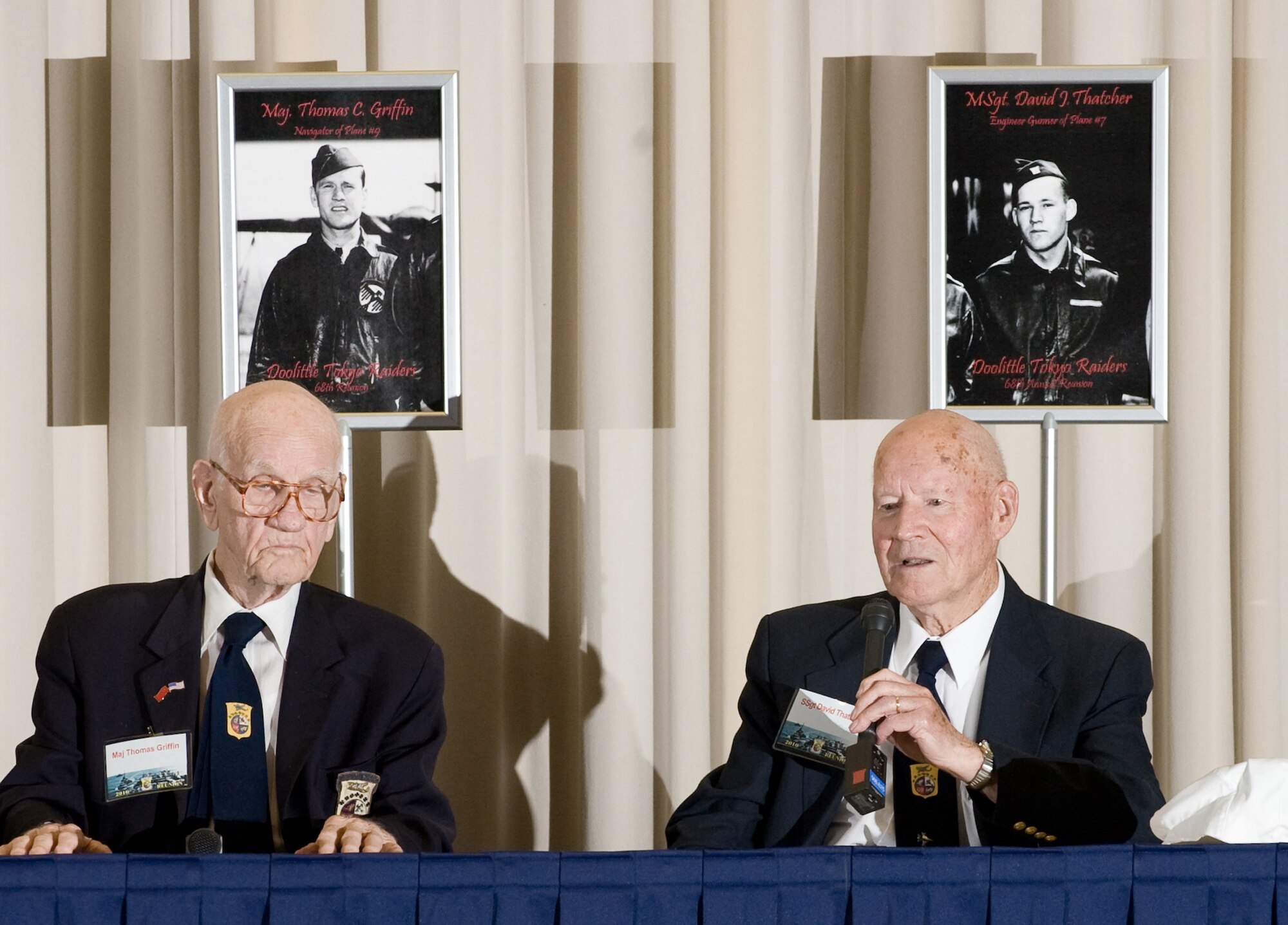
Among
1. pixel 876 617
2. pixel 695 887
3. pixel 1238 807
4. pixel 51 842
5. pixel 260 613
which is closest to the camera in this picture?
pixel 695 887

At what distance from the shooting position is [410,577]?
11.6 feet

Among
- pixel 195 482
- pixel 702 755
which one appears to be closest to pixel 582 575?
pixel 702 755

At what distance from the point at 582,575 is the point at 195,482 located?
1.27 meters

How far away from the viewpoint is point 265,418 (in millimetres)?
2408

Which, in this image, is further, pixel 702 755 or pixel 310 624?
pixel 702 755

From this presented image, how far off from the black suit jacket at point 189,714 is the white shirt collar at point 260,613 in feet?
0.06

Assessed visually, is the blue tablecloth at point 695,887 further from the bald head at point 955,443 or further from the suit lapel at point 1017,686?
the bald head at point 955,443

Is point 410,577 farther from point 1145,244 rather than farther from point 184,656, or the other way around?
point 1145,244

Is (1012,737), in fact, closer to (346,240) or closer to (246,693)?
(246,693)

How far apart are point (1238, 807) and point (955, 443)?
2.81 feet

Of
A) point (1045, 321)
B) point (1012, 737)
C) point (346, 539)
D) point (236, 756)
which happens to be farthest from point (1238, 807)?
point (346, 539)

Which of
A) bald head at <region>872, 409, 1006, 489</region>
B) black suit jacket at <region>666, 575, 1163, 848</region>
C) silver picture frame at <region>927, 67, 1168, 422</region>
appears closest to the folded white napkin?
black suit jacket at <region>666, 575, 1163, 848</region>

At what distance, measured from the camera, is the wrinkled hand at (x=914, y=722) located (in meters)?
2.10

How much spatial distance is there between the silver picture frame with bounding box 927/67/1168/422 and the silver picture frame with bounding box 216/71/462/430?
1165 millimetres
